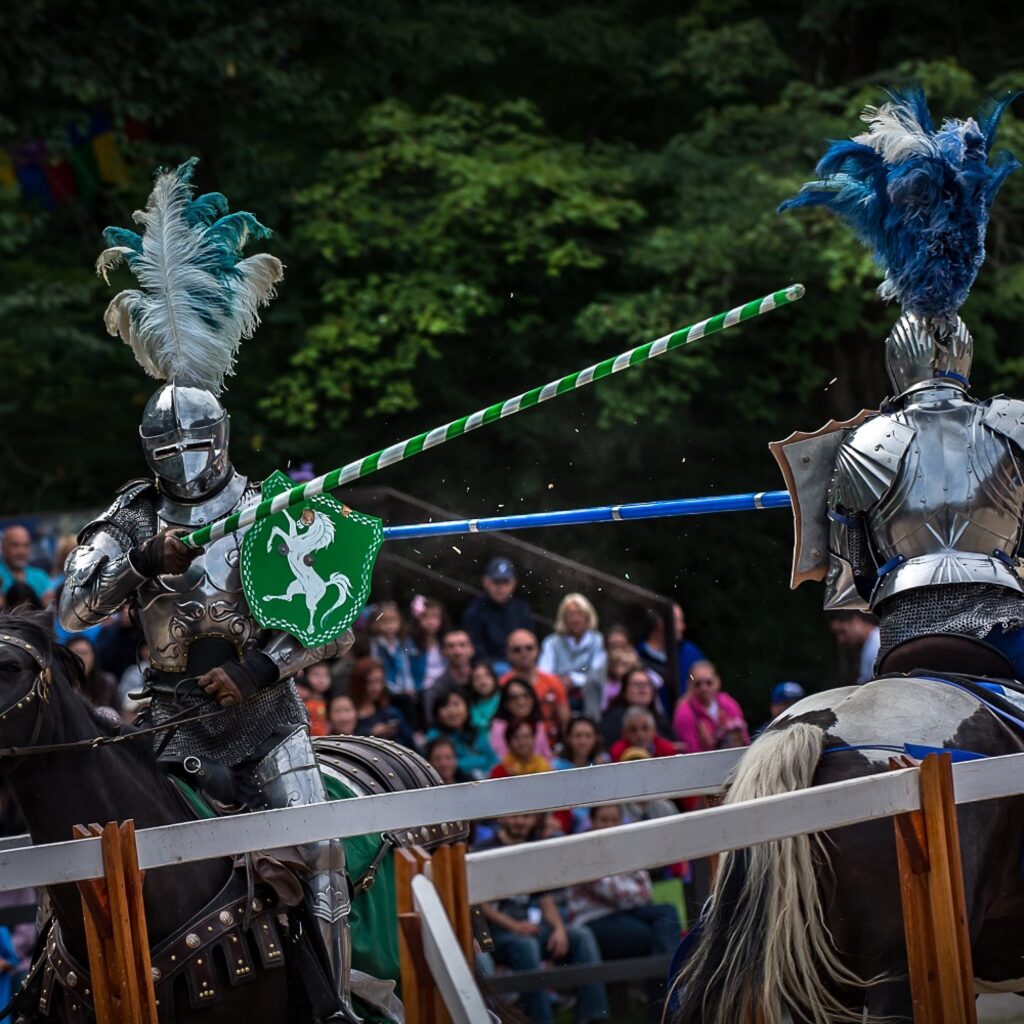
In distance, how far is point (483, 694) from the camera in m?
9.10

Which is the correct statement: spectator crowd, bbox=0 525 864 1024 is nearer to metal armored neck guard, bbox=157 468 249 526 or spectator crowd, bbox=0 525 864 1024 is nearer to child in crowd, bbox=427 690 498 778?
child in crowd, bbox=427 690 498 778

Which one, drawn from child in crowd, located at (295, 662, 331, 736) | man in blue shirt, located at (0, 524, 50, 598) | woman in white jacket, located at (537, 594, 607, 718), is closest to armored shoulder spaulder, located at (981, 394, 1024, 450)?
child in crowd, located at (295, 662, 331, 736)

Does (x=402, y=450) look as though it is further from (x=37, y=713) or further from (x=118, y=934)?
(x=118, y=934)

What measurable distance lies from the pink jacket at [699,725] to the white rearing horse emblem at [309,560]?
12.4 feet

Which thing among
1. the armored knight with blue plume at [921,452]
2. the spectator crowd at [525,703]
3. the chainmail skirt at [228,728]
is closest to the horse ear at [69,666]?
the chainmail skirt at [228,728]

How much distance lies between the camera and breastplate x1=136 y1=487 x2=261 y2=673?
18.2 ft

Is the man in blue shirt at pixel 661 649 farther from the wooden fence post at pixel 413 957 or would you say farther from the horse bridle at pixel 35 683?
the wooden fence post at pixel 413 957

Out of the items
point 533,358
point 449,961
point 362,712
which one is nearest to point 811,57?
point 533,358

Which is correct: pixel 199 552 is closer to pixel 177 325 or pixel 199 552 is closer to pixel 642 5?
pixel 177 325

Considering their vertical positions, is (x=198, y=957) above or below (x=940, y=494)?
below

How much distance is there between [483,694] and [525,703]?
0.39 meters

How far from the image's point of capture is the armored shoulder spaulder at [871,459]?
5176 millimetres

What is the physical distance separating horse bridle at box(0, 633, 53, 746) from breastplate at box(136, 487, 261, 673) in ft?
1.75

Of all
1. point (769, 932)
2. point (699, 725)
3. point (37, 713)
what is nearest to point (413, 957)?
point (769, 932)
